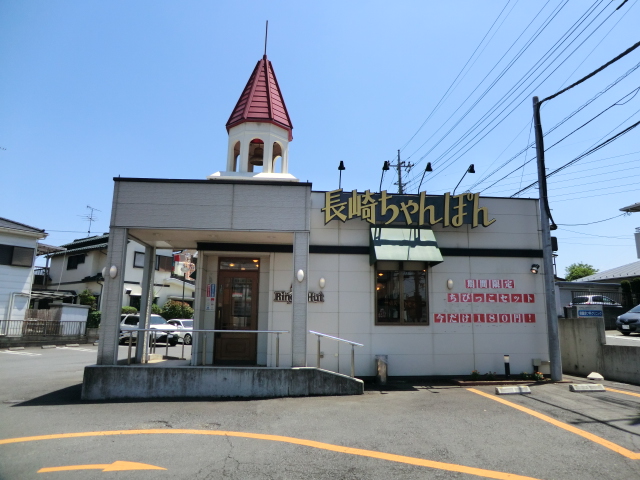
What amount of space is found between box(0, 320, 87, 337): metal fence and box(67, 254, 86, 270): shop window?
949 cm

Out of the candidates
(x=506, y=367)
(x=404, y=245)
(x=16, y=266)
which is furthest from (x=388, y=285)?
(x=16, y=266)

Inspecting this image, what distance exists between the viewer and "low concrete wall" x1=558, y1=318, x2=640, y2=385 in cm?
1094

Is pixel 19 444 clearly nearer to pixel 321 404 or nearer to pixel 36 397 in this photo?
pixel 36 397

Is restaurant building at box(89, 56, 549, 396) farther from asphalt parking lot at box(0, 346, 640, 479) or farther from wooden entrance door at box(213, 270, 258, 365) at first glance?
asphalt parking lot at box(0, 346, 640, 479)

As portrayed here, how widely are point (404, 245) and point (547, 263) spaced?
4.18m

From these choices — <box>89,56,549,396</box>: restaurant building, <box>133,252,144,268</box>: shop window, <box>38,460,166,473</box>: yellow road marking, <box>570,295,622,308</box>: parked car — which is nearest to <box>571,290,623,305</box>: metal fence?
<box>570,295,622,308</box>: parked car

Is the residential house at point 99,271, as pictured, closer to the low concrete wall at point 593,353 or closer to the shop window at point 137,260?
the shop window at point 137,260

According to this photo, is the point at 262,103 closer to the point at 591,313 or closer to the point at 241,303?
the point at 241,303

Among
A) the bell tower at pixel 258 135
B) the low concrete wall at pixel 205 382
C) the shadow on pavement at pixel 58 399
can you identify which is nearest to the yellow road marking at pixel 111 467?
the low concrete wall at pixel 205 382

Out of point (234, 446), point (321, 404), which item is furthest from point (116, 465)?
point (321, 404)

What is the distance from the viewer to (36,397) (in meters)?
9.23

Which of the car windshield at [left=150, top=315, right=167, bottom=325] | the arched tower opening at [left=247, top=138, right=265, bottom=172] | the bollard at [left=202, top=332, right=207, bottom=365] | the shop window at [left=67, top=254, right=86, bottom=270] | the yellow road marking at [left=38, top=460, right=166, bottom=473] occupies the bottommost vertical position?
the yellow road marking at [left=38, top=460, right=166, bottom=473]

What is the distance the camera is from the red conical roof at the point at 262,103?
530 inches

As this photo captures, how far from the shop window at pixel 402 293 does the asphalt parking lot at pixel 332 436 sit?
239cm
